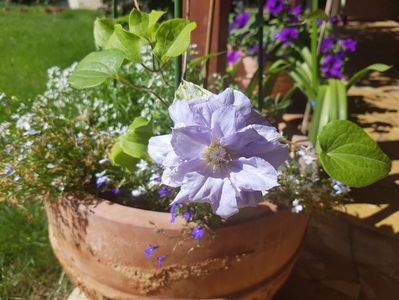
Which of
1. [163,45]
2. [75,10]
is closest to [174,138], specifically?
[163,45]

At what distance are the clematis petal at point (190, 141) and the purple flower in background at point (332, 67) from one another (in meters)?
2.06

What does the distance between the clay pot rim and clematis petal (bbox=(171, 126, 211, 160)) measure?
32 centimetres

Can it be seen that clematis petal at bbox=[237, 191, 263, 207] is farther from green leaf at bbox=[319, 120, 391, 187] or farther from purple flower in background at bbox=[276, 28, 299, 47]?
purple flower in background at bbox=[276, 28, 299, 47]

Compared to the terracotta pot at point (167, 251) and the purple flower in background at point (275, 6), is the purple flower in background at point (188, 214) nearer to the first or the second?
the terracotta pot at point (167, 251)

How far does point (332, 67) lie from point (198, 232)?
196 cm

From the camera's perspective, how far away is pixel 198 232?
923 mm

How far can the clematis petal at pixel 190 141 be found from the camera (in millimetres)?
645

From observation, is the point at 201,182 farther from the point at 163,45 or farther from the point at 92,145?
the point at 92,145

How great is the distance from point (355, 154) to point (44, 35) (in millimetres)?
1292

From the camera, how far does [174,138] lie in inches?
25.4

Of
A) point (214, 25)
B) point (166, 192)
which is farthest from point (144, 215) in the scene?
point (214, 25)

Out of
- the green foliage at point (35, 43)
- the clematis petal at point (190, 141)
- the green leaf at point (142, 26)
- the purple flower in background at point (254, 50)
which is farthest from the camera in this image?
the purple flower in background at point (254, 50)

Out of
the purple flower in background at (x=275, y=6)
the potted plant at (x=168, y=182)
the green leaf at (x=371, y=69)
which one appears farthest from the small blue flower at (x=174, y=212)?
the purple flower in background at (x=275, y=6)

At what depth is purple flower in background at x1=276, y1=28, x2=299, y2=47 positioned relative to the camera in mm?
2537
